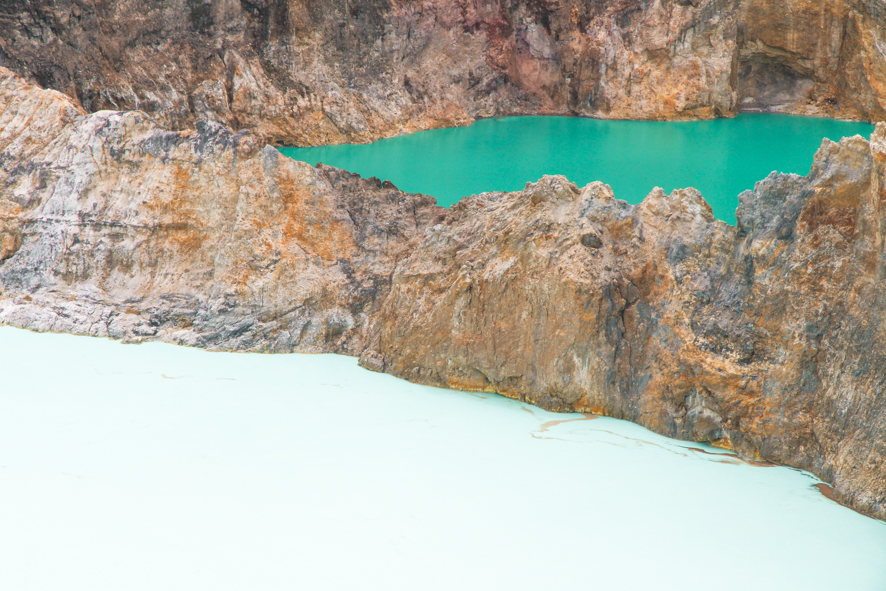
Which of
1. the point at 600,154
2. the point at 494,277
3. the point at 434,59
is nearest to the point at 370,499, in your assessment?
the point at 494,277

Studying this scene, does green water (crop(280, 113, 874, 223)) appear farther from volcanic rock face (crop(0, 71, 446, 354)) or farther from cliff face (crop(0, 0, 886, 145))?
volcanic rock face (crop(0, 71, 446, 354))

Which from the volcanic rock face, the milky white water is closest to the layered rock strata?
the volcanic rock face

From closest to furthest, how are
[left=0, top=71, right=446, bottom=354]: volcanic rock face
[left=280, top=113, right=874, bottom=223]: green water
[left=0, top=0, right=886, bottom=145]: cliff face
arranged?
[left=0, top=71, right=446, bottom=354]: volcanic rock face → [left=280, top=113, right=874, bottom=223]: green water → [left=0, top=0, right=886, bottom=145]: cliff face

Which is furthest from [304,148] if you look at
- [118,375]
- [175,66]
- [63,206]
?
[118,375]

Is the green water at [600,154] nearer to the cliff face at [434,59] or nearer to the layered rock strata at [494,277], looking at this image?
the cliff face at [434,59]

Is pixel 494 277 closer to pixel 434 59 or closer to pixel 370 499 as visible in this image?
pixel 370 499

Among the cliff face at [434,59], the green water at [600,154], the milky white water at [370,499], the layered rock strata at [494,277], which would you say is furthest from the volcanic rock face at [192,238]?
the cliff face at [434,59]

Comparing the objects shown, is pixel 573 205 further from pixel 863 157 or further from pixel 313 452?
pixel 313 452
